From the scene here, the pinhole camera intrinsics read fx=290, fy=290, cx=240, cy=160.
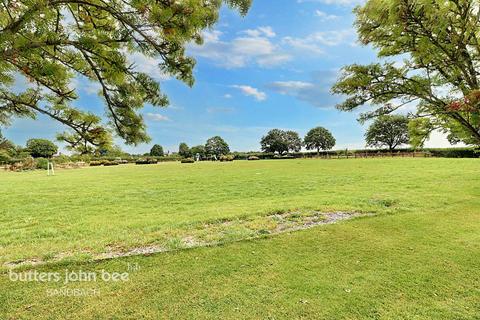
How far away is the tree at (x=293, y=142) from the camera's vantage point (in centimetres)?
10631

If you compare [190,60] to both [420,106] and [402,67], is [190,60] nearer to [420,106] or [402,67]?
[402,67]

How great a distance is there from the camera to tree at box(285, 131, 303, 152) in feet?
349

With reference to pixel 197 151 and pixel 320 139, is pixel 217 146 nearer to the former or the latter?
pixel 197 151

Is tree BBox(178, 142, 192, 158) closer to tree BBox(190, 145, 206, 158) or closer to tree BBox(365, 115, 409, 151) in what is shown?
tree BBox(190, 145, 206, 158)

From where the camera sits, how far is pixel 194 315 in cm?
430

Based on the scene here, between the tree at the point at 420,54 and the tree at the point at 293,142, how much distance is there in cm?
9816

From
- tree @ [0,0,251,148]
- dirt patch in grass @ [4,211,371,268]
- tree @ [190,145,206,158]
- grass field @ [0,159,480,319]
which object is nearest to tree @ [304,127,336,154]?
tree @ [190,145,206,158]

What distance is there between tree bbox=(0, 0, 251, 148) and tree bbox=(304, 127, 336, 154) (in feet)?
306

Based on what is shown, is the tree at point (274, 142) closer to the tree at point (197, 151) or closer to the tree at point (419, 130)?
the tree at point (197, 151)

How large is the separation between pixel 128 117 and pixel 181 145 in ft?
309

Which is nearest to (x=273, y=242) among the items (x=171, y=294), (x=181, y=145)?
(x=171, y=294)

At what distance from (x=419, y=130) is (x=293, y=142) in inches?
3834

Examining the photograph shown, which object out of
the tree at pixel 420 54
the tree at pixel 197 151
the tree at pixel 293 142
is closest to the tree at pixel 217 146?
the tree at pixel 197 151

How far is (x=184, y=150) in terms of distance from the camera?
9450cm
